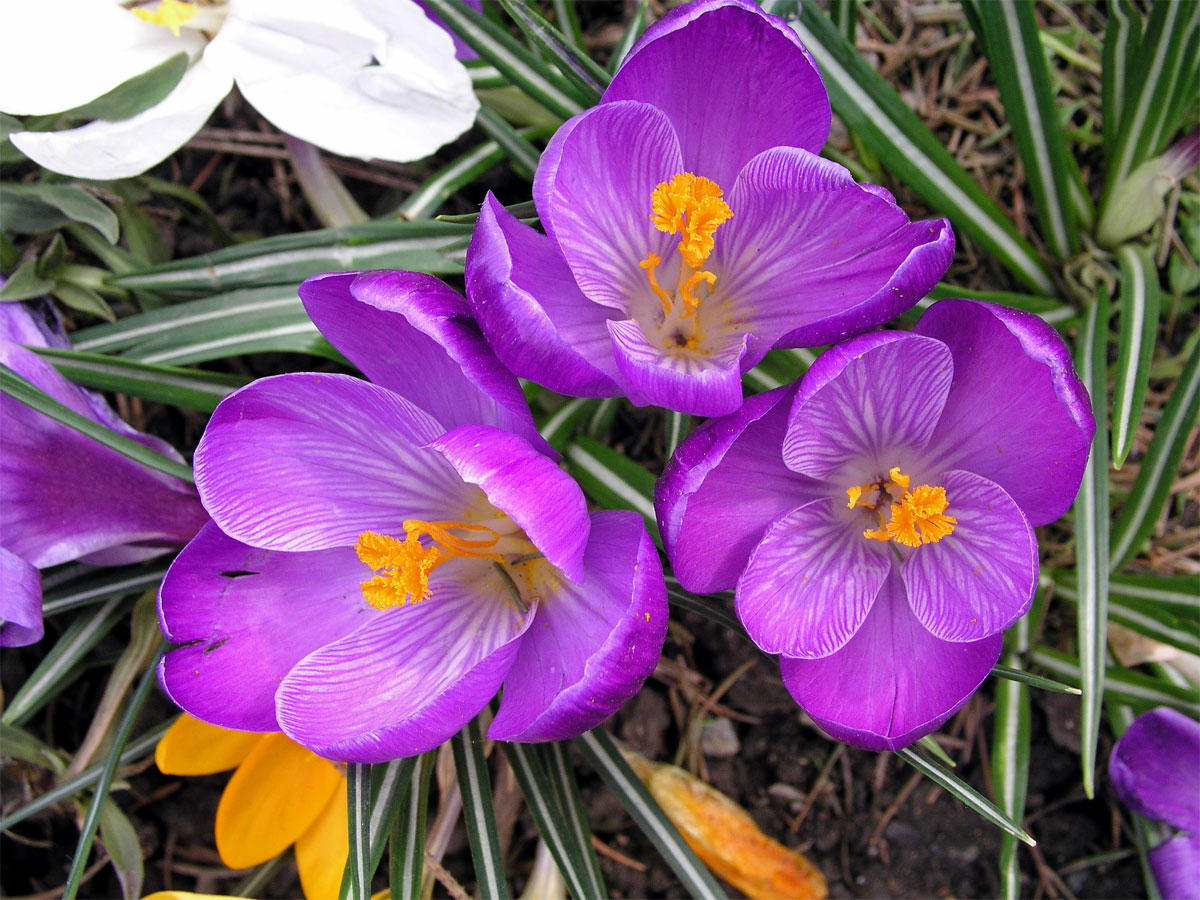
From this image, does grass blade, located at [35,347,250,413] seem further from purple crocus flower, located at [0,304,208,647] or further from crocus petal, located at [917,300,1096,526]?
crocus petal, located at [917,300,1096,526]

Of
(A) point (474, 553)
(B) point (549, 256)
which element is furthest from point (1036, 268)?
(A) point (474, 553)

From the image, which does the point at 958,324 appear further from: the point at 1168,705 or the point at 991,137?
the point at 991,137

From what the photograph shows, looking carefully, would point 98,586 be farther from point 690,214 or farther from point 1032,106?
point 1032,106

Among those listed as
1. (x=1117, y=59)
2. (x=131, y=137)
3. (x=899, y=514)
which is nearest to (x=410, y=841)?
(x=899, y=514)

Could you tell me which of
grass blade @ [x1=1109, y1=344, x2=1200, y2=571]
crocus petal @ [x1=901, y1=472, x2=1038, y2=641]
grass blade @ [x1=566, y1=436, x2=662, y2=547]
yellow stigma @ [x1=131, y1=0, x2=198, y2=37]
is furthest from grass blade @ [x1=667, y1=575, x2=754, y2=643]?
yellow stigma @ [x1=131, y1=0, x2=198, y2=37]

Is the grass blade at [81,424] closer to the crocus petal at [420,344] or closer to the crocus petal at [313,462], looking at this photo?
the crocus petal at [313,462]
